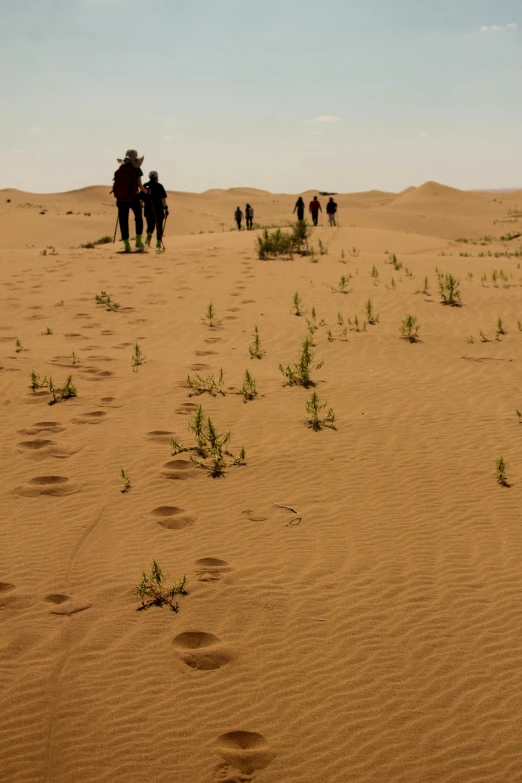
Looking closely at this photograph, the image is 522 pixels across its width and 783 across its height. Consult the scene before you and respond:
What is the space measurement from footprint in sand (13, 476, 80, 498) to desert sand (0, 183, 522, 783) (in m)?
0.02

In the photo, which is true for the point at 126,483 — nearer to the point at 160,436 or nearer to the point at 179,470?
the point at 179,470

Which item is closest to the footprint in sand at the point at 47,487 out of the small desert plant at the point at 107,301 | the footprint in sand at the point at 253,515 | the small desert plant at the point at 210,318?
the footprint in sand at the point at 253,515

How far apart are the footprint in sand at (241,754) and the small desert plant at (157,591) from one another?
3.05 ft

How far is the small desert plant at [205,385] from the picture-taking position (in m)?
7.70

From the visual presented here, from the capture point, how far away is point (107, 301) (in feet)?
38.3

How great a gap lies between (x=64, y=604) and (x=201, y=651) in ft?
2.68

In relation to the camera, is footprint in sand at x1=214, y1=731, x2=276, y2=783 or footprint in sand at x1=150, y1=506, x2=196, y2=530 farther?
footprint in sand at x1=150, y1=506, x2=196, y2=530

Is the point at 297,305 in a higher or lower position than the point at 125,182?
lower

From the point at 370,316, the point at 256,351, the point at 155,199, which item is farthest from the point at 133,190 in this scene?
the point at 256,351

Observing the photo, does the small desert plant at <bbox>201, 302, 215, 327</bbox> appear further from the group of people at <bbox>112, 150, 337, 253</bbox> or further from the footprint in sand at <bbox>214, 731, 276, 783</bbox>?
the footprint in sand at <bbox>214, 731, 276, 783</bbox>

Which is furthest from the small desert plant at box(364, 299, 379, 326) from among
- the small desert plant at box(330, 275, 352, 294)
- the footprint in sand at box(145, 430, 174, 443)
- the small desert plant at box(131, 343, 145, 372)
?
the footprint in sand at box(145, 430, 174, 443)

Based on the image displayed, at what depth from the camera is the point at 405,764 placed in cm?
301

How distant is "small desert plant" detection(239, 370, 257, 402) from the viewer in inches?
298

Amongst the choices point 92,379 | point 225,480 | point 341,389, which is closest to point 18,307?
point 92,379
